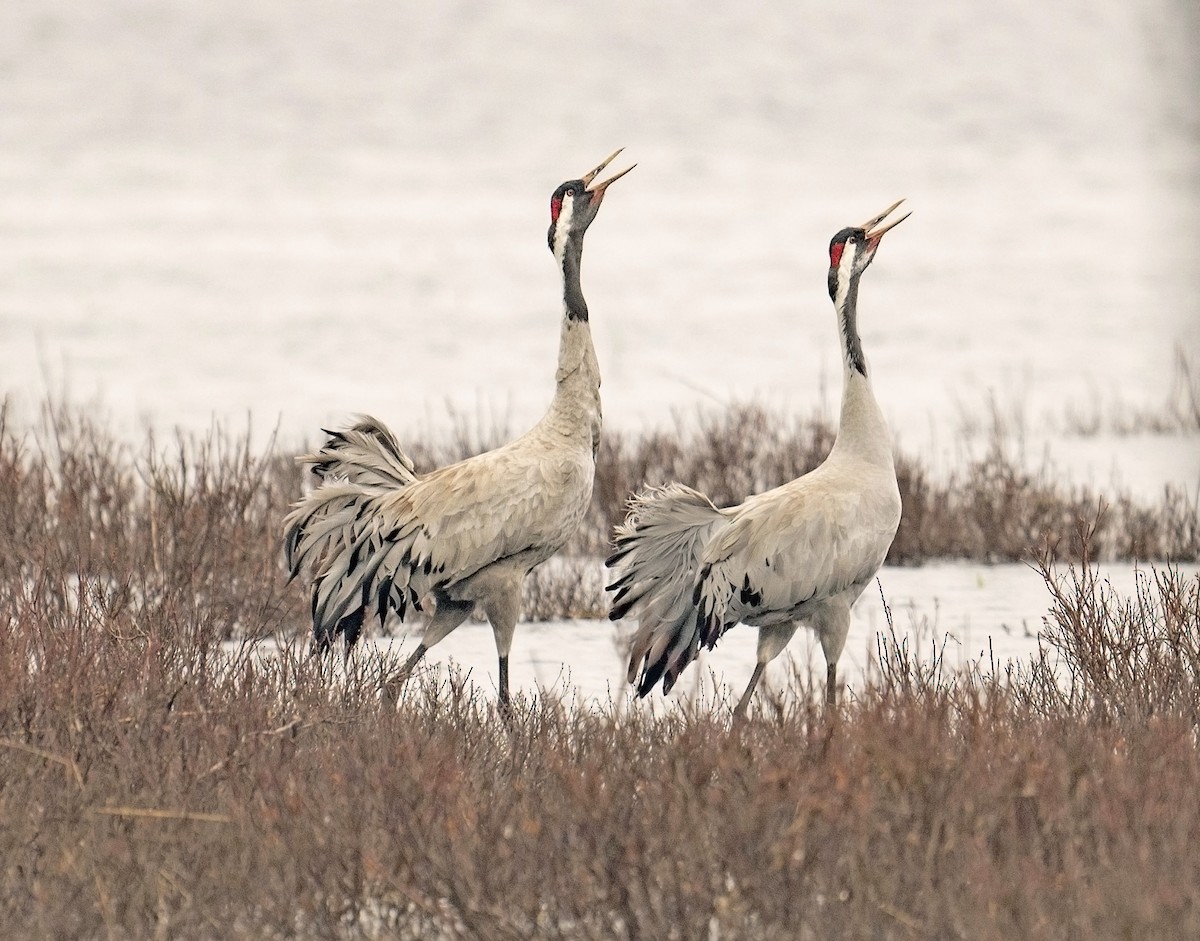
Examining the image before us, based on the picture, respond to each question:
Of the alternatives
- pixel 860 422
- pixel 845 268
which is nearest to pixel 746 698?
pixel 860 422

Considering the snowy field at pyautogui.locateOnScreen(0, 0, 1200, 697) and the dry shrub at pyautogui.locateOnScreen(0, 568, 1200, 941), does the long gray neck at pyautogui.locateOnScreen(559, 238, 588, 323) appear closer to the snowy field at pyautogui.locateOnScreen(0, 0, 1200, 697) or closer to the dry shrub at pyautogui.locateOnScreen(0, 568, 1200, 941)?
the snowy field at pyautogui.locateOnScreen(0, 0, 1200, 697)

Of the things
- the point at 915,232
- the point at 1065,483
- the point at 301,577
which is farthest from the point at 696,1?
the point at 301,577

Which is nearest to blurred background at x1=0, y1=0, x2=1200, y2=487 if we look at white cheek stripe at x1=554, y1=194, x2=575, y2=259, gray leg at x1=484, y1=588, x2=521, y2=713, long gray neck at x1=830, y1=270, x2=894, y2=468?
long gray neck at x1=830, y1=270, x2=894, y2=468

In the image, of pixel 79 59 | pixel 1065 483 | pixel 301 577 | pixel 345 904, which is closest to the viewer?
pixel 345 904

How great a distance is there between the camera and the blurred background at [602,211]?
22.0 m

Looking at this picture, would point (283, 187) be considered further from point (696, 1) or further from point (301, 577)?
point (301, 577)

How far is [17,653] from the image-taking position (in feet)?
15.6

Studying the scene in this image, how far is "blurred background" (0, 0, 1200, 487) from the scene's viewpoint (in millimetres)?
21984

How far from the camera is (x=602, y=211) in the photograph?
38.9 m

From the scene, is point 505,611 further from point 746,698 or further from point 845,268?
point 845,268

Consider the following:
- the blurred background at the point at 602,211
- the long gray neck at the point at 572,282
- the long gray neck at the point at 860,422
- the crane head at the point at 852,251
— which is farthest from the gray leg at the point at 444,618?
the blurred background at the point at 602,211

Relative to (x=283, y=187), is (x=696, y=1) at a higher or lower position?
higher

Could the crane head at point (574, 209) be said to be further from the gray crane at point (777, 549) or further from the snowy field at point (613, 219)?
the snowy field at point (613, 219)

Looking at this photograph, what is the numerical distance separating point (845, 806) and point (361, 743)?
121 cm
